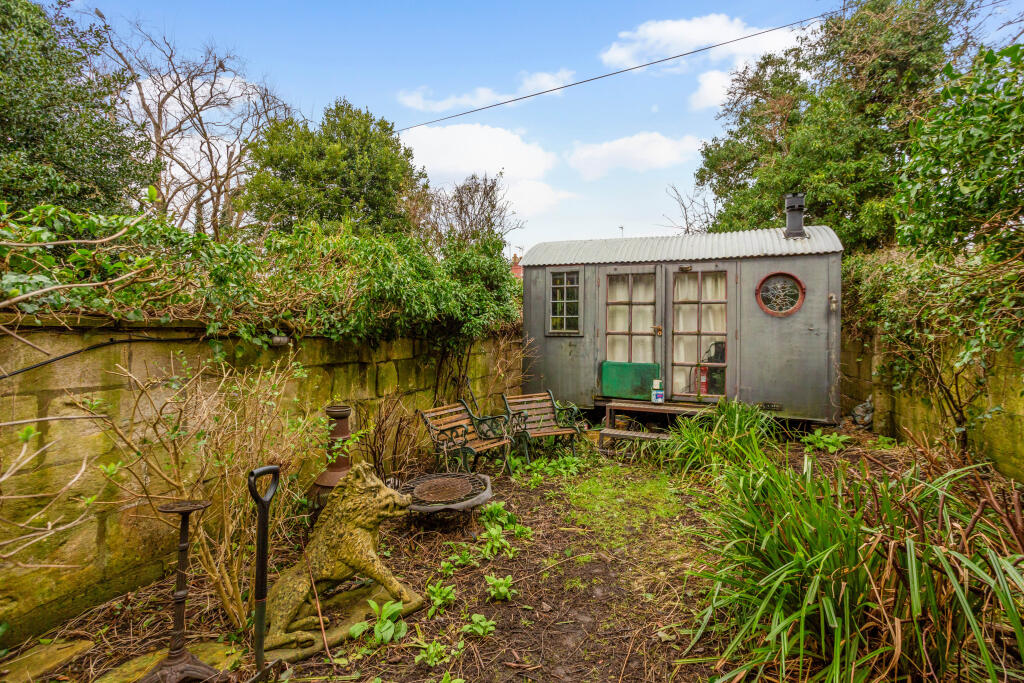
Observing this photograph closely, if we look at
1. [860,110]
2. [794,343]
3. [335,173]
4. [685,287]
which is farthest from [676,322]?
[335,173]

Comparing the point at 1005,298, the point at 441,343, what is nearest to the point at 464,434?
the point at 441,343

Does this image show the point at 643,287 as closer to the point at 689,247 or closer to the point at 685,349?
the point at 689,247

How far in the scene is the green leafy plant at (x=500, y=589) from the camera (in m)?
2.52

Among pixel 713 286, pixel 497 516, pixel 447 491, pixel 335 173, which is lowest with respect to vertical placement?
pixel 497 516

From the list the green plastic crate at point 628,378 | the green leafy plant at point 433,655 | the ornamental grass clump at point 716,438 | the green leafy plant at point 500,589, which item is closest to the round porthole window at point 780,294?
the ornamental grass clump at point 716,438

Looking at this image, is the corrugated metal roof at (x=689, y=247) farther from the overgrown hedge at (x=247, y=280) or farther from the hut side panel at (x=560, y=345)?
the overgrown hedge at (x=247, y=280)

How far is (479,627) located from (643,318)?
464 centimetres

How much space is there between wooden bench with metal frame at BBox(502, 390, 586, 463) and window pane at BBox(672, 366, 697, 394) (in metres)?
1.38

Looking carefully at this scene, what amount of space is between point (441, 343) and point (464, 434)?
1.09 m

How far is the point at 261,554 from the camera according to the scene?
1.71 metres

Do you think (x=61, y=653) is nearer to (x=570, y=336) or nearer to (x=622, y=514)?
(x=622, y=514)

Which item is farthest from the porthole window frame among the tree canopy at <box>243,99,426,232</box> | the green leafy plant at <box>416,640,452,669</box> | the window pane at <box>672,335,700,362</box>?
the tree canopy at <box>243,99,426,232</box>

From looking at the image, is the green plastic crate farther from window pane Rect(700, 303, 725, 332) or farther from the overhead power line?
the overhead power line

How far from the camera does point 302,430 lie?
251 cm
